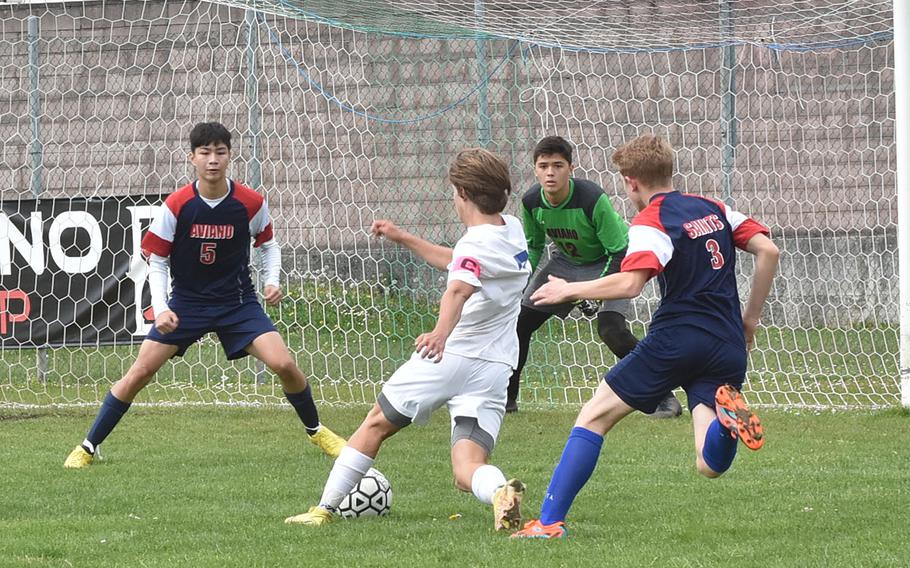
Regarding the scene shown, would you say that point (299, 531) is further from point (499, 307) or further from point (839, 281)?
point (839, 281)

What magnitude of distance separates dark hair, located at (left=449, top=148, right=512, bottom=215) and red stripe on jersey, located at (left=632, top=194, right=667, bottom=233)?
55 centimetres

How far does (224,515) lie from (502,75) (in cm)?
622

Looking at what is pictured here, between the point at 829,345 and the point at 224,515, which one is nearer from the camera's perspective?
the point at 224,515

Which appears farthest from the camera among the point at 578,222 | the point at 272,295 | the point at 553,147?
the point at 578,222

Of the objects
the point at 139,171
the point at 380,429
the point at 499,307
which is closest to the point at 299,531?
the point at 380,429

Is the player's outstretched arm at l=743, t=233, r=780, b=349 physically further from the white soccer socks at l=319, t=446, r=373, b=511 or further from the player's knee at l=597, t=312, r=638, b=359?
the player's knee at l=597, t=312, r=638, b=359

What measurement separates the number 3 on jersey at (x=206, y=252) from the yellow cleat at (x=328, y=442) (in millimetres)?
1097

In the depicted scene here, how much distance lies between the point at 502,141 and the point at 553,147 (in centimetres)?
309

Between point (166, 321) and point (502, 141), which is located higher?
point (502, 141)

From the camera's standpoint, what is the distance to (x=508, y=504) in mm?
5086

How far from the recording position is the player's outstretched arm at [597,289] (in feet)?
15.3

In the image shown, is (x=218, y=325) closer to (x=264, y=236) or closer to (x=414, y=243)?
(x=264, y=236)

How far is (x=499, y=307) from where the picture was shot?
17.5 feet

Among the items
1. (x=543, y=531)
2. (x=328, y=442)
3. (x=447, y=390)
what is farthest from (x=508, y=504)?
(x=328, y=442)
